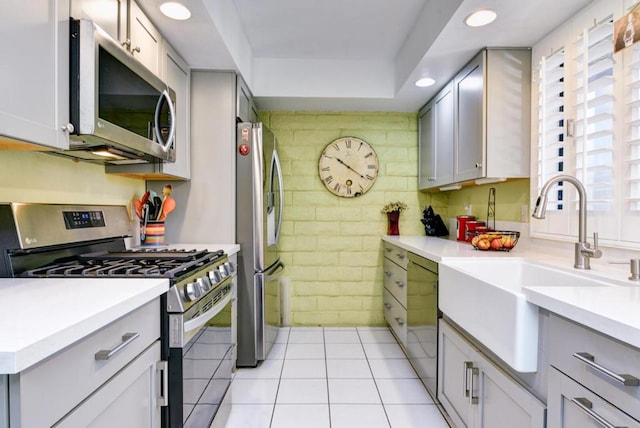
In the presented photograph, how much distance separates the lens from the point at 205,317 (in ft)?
4.87

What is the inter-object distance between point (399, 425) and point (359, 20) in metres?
2.56

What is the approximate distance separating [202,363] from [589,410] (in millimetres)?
1307

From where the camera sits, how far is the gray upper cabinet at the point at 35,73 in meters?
0.95

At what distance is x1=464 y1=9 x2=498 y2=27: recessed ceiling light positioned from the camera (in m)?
1.75

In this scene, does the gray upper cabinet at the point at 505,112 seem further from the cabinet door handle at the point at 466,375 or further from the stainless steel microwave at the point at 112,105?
the stainless steel microwave at the point at 112,105

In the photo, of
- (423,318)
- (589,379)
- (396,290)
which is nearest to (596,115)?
(589,379)

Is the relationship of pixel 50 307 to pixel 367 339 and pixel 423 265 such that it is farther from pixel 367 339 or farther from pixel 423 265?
pixel 367 339

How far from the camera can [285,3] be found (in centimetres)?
226

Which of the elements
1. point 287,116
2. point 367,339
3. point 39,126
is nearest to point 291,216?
point 287,116

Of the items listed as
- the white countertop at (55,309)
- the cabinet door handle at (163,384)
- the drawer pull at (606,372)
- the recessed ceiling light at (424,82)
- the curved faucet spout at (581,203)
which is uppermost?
the recessed ceiling light at (424,82)

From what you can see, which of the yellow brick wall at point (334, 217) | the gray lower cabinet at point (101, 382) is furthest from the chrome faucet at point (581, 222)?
the yellow brick wall at point (334, 217)

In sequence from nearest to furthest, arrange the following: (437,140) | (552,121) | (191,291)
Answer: (191,291)
(552,121)
(437,140)

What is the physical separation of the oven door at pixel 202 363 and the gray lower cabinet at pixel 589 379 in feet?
3.87

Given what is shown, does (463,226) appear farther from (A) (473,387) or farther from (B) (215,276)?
(B) (215,276)
